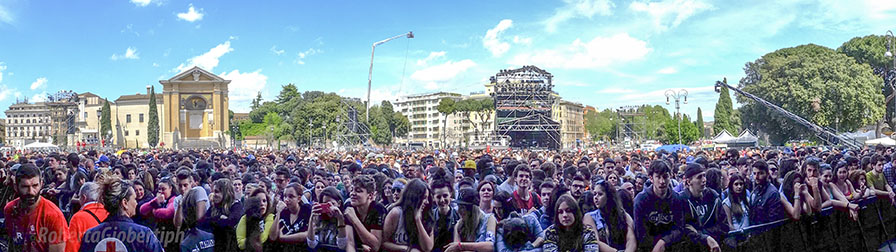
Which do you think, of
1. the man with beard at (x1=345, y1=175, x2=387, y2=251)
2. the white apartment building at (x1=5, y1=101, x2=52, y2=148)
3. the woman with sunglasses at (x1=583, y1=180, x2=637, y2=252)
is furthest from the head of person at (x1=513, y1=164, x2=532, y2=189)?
the white apartment building at (x1=5, y1=101, x2=52, y2=148)

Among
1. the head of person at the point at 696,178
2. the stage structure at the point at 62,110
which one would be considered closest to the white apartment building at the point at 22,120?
the stage structure at the point at 62,110

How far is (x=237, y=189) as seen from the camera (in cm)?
745

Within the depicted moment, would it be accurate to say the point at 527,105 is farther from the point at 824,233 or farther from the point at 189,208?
the point at 189,208

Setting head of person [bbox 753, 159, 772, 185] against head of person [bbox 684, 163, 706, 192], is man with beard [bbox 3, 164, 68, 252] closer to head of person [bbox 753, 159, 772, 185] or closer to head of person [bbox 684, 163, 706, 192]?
head of person [bbox 684, 163, 706, 192]

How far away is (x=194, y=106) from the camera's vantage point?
320ft

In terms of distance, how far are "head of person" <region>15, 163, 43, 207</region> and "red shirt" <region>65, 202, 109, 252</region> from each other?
0.40m

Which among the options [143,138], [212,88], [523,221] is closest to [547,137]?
[212,88]

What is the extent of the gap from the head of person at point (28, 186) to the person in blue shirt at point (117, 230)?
0.70 metres

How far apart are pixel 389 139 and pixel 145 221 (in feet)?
309

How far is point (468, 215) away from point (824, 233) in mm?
4834

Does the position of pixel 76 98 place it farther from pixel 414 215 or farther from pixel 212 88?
pixel 414 215

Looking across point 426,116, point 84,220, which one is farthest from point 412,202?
point 426,116

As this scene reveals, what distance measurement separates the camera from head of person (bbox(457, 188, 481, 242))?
5457 mm

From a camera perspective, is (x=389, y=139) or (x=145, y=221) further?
(x=389, y=139)
